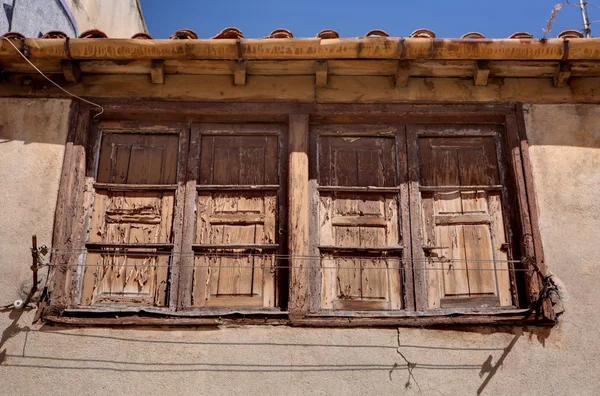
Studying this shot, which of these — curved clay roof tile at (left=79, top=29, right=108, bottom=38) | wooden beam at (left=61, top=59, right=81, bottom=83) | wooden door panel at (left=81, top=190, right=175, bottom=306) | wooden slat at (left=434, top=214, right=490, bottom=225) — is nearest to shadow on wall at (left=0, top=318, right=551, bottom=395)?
wooden door panel at (left=81, top=190, right=175, bottom=306)

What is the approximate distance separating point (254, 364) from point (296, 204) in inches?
49.2

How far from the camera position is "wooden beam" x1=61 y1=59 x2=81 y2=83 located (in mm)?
5664

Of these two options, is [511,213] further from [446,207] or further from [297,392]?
[297,392]

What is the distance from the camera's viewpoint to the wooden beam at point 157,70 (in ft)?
18.7

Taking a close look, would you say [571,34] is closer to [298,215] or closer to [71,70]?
[298,215]

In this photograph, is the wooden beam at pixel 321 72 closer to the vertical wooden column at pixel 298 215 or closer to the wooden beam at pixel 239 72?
the vertical wooden column at pixel 298 215

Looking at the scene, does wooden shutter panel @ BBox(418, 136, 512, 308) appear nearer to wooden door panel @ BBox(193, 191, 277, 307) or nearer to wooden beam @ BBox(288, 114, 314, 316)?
wooden beam @ BBox(288, 114, 314, 316)

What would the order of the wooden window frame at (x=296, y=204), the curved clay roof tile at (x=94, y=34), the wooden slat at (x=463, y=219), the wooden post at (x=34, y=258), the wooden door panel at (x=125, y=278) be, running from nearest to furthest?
the wooden post at (x=34, y=258), the wooden window frame at (x=296, y=204), the wooden door panel at (x=125, y=278), the wooden slat at (x=463, y=219), the curved clay roof tile at (x=94, y=34)

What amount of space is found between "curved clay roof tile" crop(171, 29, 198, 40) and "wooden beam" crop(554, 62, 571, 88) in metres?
2.88

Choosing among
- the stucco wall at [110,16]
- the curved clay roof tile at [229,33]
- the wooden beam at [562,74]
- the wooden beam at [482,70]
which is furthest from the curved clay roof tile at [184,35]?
the stucco wall at [110,16]

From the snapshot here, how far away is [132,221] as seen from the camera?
5.52 metres

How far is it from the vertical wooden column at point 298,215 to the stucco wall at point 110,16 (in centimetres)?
399

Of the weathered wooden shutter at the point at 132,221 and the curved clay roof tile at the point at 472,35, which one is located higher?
the curved clay roof tile at the point at 472,35

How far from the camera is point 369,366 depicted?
16.0ft
